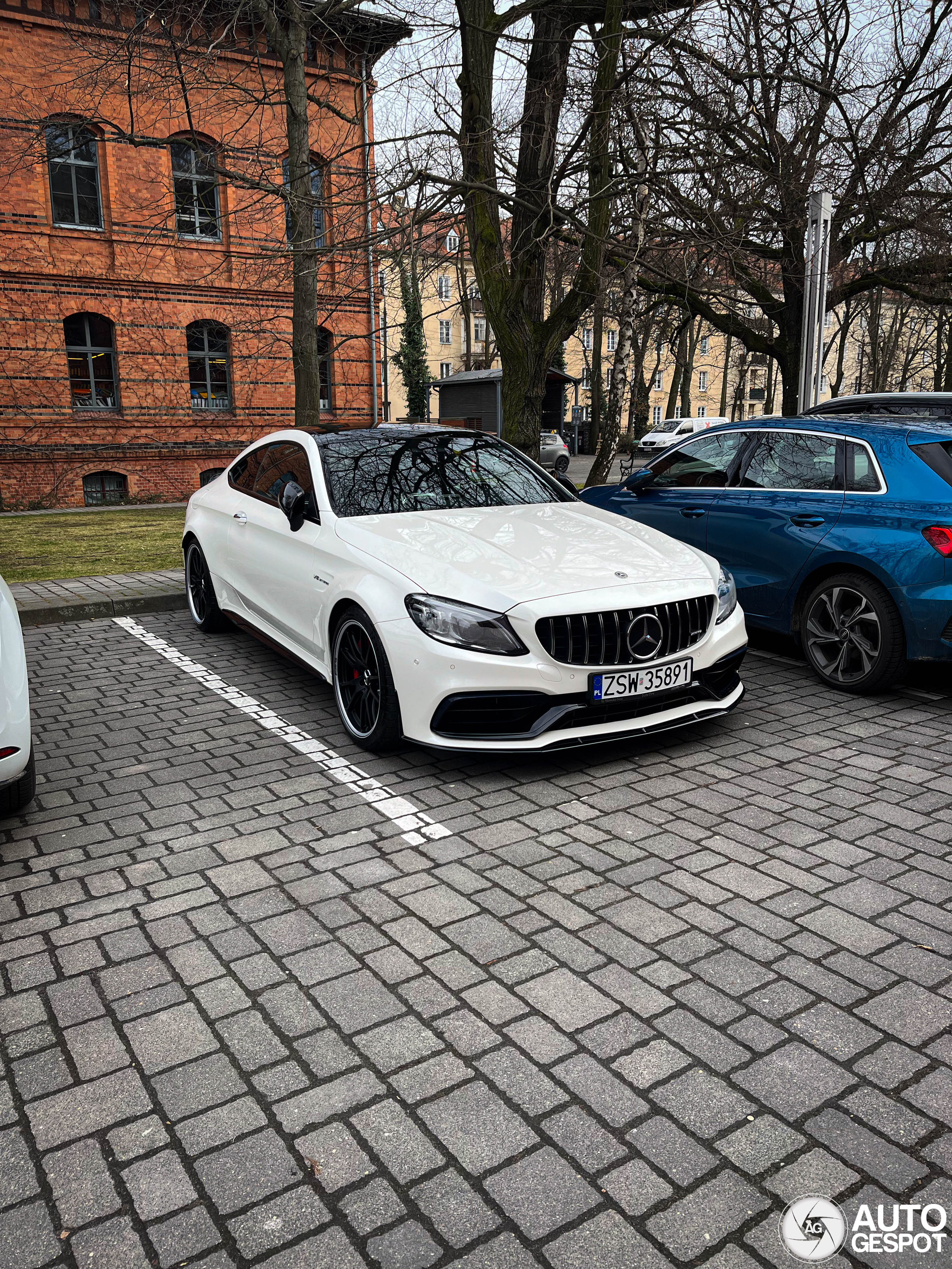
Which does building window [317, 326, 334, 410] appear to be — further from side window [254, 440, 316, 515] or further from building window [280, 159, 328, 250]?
side window [254, 440, 316, 515]

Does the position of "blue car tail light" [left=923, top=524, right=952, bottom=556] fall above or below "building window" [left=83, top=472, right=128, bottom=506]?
above

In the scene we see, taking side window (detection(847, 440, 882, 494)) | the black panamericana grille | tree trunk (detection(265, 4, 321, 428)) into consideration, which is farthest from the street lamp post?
the black panamericana grille

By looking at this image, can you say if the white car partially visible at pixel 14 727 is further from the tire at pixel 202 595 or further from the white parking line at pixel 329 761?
the tire at pixel 202 595

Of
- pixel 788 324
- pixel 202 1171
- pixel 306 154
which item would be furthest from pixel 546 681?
pixel 788 324

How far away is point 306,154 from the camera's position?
1219cm

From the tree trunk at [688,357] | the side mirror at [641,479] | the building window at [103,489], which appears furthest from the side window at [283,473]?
the tree trunk at [688,357]

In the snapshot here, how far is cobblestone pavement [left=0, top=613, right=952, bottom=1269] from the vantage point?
7.16 feet

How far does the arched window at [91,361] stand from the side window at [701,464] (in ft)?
58.0

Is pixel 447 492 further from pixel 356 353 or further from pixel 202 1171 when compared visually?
pixel 356 353

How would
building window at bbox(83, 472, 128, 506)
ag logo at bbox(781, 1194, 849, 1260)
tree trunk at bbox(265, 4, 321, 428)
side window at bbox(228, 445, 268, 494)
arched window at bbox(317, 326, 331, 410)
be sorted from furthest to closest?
arched window at bbox(317, 326, 331, 410)
building window at bbox(83, 472, 128, 506)
tree trunk at bbox(265, 4, 321, 428)
side window at bbox(228, 445, 268, 494)
ag logo at bbox(781, 1194, 849, 1260)

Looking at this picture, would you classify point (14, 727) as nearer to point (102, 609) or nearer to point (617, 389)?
point (102, 609)

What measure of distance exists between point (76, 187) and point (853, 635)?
21.0 m

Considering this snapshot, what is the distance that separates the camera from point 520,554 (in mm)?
5031

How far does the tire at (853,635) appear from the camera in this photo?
588 cm
